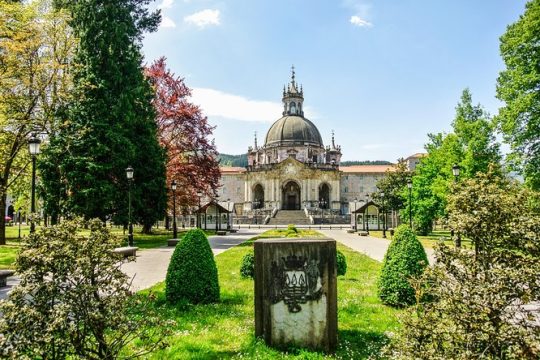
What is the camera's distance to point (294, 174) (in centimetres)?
6731

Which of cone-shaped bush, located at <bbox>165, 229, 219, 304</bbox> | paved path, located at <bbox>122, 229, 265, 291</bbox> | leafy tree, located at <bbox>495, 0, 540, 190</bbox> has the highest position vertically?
leafy tree, located at <bbox>495, 0, 540, 190</bbox>

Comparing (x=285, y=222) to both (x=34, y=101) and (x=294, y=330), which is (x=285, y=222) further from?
(x=294, y=330)

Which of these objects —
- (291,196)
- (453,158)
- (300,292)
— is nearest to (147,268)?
(300,292)

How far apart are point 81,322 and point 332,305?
11.0ft

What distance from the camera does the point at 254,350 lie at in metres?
5.48

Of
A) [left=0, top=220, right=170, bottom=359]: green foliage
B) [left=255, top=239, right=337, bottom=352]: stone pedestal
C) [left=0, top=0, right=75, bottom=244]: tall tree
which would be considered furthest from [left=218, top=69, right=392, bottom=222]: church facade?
[left=0, top=220, right=170, bottom=359]: green foliage

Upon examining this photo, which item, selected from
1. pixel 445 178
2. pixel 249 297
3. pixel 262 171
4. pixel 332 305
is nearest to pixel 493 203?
pixel 332 305

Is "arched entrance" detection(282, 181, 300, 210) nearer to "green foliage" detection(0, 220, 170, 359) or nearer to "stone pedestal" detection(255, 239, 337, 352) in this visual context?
"stone pedestal" detection(255, 239, 337, 352)

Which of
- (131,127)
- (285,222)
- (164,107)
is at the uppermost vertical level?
(164,107)

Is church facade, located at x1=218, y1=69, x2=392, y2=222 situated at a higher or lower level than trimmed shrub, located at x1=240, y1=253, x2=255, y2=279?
higher

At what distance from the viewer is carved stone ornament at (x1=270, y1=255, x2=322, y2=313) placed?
555 centimetres

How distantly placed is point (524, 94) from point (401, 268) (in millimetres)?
17565

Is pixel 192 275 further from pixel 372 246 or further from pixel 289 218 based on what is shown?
pixel 289 218

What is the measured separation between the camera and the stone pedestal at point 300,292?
18.2 feet
